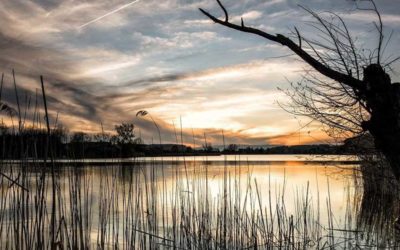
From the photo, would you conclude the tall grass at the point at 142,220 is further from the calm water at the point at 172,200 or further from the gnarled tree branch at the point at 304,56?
the gnarled tree branch at the point at 304,56

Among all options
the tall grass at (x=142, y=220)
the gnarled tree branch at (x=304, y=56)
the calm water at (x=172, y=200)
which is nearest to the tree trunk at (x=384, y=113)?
the gnarled tree branch at (x=304, y=56)

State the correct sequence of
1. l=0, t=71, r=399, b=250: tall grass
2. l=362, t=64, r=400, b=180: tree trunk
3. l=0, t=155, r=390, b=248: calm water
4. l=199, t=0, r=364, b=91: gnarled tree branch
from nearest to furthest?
l=362, t=64, r=400, b=180: tree trunk → l=199, t=0, r=364, b=91: gnarled tree branch → l=0, t=71, r=399, b=250: tall grass → l=0, t=155, r=390, b=248: calm water

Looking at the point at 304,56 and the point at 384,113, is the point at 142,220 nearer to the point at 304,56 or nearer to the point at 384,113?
the point at 304,56

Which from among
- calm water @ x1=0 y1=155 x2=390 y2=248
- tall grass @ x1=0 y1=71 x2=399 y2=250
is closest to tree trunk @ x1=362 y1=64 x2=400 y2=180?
tall grass @ x1=0 y1=71 x2=399 y2=250

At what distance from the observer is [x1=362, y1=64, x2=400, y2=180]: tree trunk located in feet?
10.4

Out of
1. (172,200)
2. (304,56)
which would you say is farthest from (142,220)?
(304,56)

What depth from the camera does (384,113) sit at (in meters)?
3.23

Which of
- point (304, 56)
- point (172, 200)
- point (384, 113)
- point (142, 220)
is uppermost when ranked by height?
point (304, 56)

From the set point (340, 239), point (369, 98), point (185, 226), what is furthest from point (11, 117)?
point (340, 239)

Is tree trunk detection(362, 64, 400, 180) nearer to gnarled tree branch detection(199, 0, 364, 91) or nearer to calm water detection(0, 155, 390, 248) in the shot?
gnarled tree branch detection(199, 0, 364, 91)

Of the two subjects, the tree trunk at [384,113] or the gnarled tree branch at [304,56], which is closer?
the tree trunk at [384,113]

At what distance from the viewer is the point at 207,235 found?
20.3 ft

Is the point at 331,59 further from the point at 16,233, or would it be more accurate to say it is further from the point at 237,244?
the point at 16,233

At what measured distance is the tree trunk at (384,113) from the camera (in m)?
3.17
